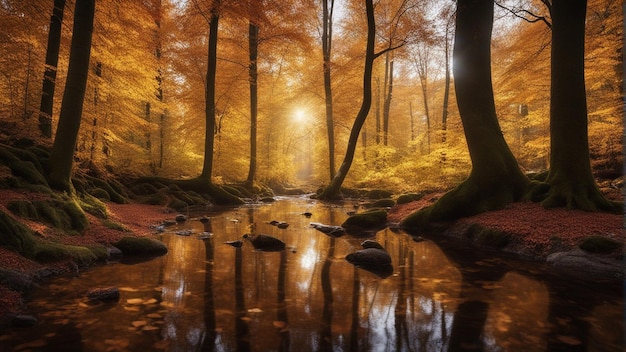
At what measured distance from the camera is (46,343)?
2.89 m

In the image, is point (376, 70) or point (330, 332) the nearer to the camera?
point (330, 332)

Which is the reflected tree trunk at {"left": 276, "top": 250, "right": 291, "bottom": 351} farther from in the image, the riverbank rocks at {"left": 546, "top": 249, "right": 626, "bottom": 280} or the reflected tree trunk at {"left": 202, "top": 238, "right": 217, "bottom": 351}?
the riverbank rocks at {"left": 546, "top": 249, "right": 626, "bottom": 280}

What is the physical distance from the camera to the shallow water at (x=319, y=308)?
3.04 meters

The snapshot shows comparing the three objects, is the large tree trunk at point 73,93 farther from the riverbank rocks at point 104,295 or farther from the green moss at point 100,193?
the riverbank rocks at point 104,295

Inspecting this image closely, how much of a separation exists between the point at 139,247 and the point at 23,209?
2.12 m

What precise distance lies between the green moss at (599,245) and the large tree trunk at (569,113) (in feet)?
6.72

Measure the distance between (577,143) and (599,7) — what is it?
27.2 ft

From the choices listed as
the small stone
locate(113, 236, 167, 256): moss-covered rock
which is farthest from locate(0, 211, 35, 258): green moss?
the small stone

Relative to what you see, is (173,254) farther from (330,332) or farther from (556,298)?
(556,298)

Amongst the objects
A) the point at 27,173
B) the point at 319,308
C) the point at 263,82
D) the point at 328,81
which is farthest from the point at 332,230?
the point at 263,82

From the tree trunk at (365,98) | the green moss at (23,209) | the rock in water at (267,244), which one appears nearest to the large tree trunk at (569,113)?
the rock in water at (267,244)

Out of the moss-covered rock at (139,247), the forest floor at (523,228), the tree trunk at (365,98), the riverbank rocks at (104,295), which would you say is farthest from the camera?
the tree trunk at (365,98)

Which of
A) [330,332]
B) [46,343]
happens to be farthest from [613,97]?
[46,343]

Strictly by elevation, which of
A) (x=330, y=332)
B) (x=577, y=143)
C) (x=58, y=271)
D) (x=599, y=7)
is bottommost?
(x=330, y=332)
